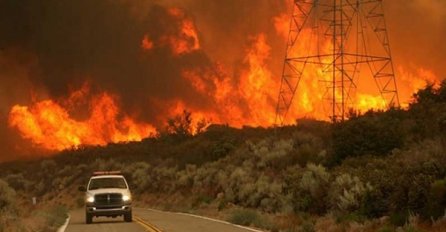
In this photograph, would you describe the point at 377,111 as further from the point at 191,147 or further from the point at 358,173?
the point at 191,147

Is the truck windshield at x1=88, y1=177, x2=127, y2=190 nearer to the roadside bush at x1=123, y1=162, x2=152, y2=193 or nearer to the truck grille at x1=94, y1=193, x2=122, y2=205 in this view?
the truck grille at x1=94, y1=193, x2=122, y2=205

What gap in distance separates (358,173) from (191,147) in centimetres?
5790

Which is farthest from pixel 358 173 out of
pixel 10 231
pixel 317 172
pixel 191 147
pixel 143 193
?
pixel 191 147

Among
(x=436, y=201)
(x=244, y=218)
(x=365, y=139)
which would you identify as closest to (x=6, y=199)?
(x=244, y=218)

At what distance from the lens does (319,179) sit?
31.8 metres

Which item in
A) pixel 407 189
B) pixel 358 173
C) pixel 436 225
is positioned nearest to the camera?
pixel 436 225

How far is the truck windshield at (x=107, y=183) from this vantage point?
33.5 meters

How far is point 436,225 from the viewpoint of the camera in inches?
748

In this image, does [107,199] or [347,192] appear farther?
[107,199]

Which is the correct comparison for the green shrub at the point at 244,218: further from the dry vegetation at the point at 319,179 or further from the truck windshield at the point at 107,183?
the truck windshield at the point at 107,183

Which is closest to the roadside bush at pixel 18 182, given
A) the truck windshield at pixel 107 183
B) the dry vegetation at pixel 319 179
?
the dry vegetation at pixel 319 179

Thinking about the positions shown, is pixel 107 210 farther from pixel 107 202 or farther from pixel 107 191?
pixel 107 191

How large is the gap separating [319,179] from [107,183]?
9868 mm

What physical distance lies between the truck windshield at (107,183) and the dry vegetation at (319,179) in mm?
4162
